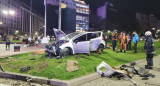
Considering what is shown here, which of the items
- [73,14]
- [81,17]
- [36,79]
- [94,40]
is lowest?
[36,79]

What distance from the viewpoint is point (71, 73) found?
15.1 feet

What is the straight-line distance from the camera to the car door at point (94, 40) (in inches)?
319

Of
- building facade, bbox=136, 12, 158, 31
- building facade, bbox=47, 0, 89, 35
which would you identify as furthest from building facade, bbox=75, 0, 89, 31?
building facade, bbox=136, 12, 158, 31

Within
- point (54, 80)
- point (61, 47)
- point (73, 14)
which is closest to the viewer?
point (54, 80)

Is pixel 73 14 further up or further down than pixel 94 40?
further up

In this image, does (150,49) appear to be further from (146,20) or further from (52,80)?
(146,20)

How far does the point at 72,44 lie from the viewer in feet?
24.1

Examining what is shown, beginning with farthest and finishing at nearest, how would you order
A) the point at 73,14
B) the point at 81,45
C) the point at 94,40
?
the point at 73,14 → the point at 94,40 → the point at 81,45

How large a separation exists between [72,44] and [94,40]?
1.78 metres

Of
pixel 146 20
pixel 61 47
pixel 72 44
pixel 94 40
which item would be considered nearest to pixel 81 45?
pixel 72 44

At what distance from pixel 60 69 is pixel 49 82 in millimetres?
1026

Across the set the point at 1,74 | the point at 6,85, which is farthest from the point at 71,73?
the point at 1,74

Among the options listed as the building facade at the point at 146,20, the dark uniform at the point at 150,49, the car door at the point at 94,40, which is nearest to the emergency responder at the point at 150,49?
the dark uniform at the point at 150,49

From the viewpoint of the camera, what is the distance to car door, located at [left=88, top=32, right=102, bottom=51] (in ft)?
26.6
